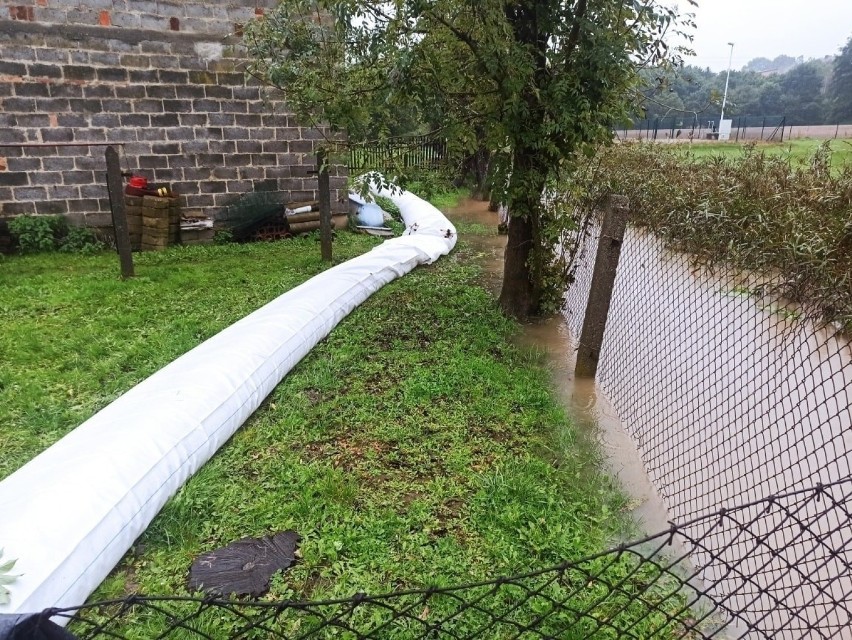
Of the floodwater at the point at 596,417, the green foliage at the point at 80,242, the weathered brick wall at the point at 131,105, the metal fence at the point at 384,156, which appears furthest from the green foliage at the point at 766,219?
the green foliage at the point at 80,242

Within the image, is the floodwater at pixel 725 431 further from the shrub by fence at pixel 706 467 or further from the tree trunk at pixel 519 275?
the tree trunk at pixel 519 275

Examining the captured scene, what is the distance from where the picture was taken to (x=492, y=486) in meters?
2.77

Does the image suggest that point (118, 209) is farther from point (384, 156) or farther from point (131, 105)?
point (384, 156)

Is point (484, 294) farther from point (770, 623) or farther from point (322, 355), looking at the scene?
point (770, 623)

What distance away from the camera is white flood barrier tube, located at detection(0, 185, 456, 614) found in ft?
6.47

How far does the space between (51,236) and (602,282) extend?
6.62m

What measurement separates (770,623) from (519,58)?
3.40m

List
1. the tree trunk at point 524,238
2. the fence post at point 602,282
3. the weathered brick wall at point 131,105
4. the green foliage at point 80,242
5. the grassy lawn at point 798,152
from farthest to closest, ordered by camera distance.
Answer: the grassy lawn at point 798,152 → the green foliage at point 80,242 → the weathered brick wall at point 131,105 → the tree trunk at point 524,238 → the fence post at point 602,282

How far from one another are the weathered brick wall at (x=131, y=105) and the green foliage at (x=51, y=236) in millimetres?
137

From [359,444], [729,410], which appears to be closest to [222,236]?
[359,444]

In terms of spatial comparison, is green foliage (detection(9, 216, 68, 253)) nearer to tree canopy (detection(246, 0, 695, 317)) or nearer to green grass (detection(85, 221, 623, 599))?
tree canopy (detection(246, 0, 695, 317))

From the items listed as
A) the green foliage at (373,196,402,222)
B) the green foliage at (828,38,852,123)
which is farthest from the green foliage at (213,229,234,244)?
the green foliage at (828,38,852,123)

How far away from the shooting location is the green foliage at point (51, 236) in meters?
6.90

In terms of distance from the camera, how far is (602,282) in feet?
12.5
